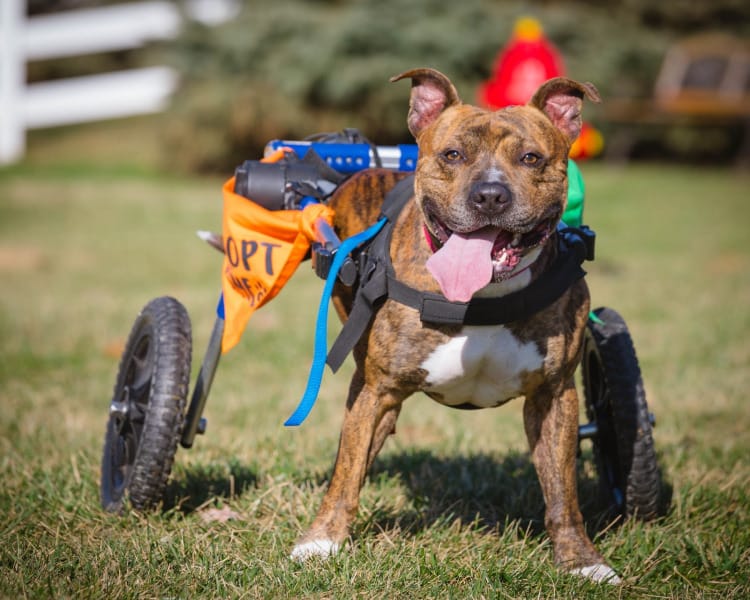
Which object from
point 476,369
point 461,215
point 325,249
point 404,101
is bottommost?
point 404,101

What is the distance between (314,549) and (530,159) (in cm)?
150

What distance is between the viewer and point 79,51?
20359 mm

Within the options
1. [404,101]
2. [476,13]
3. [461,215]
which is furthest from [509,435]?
[476,13]

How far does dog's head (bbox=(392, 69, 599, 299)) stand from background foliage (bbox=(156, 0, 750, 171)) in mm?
13978

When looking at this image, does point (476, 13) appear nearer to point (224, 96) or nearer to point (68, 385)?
point (224, 96)

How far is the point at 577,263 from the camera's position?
321cm

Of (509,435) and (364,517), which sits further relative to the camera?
(509,435)

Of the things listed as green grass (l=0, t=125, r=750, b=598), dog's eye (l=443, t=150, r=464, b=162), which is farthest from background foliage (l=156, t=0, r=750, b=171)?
dog's eye (l=443, t=150, r=464, b=162)

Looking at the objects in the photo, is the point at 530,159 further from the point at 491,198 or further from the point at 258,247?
the point at 258,247

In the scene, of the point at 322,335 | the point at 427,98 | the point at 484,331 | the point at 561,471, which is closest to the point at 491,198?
the point at 484,331

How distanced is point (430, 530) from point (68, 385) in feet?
11.1

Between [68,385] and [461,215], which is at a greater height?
[461,215]

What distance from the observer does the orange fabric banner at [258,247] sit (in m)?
3.59

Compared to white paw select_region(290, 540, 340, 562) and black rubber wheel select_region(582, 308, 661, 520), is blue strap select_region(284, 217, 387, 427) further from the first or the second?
black rubber wheel select_region(582, 308, 661, 520)
